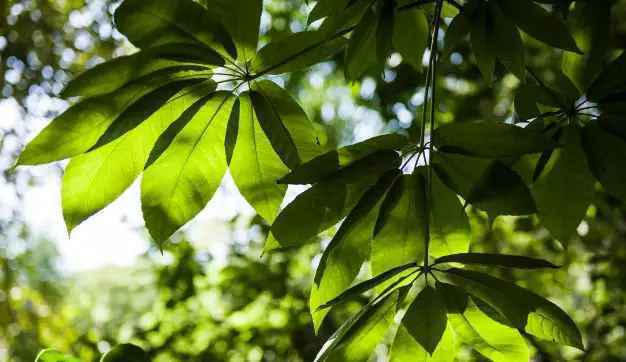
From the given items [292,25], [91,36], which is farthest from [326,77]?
[91,36]

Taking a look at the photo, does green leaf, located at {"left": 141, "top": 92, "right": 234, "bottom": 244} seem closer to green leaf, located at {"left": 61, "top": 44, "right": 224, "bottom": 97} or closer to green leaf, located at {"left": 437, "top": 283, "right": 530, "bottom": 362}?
green leaf, located at {"left": 61, "top": 44, "right": 224, "bottom": 97}

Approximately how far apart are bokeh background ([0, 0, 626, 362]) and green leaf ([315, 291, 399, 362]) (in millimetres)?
1144

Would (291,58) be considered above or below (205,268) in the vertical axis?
below

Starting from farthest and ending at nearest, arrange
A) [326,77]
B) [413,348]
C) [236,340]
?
1. [326,77]
2. [236,340]
3. [413,348]

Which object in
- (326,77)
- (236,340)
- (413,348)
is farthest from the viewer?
(326,77)

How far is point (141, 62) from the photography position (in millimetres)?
685

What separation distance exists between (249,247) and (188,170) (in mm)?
2208

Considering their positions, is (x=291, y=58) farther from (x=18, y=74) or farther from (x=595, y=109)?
(x=18, y=74)

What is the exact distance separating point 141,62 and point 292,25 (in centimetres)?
265

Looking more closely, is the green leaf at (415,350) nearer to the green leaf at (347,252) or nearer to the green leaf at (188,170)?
the green leaf at (347,252)

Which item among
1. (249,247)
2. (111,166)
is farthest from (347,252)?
(249,247)

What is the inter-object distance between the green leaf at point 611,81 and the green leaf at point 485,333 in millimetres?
279

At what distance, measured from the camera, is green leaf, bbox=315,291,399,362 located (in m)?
0.65

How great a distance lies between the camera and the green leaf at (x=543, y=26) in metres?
0.70
